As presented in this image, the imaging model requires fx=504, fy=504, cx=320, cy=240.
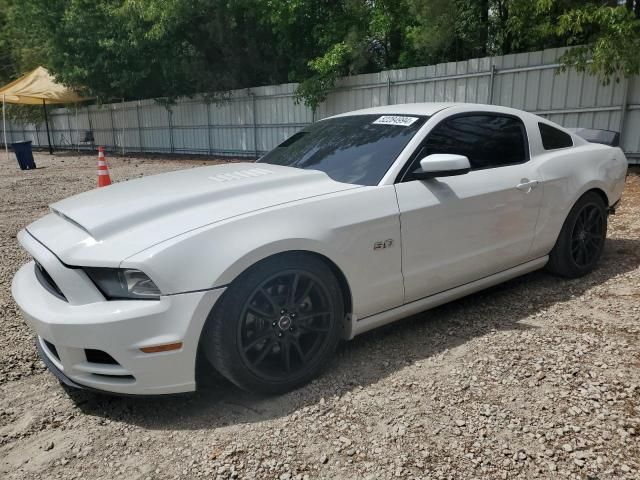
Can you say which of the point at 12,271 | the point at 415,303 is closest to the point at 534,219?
the point at 415,303

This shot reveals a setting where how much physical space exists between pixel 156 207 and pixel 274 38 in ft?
53.8

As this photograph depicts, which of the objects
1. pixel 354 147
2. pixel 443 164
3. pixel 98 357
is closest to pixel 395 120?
pixel 354 147

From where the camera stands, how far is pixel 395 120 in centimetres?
346

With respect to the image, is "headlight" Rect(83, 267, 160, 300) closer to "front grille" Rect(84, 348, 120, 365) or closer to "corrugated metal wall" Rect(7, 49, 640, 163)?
"front grille" Rect(84, 348, 120, 365)

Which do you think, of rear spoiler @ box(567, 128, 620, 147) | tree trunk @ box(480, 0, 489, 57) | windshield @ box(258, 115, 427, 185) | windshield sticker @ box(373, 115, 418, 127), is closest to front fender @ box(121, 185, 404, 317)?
→ windshield @ box(258, 115, 427, 185)

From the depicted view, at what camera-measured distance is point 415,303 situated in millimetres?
3145

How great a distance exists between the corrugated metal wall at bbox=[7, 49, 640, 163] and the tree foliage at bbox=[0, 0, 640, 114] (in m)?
0.52

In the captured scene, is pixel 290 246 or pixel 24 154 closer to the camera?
pixel 290 246

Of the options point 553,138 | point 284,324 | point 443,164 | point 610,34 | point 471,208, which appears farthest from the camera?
point 610,34

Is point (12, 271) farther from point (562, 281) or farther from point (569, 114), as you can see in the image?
point (569, 114)

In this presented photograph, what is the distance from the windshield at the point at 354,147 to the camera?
3.12 metres

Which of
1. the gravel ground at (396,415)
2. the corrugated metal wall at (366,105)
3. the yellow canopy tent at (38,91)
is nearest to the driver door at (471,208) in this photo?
the gravel ground at (396,415)

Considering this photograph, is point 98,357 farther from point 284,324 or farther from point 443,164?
point 443,164

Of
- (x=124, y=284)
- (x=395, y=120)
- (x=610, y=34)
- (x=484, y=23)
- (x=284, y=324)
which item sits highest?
(x=484, y=23)
